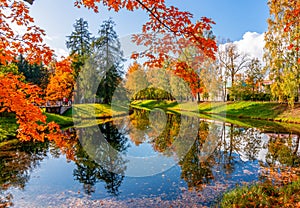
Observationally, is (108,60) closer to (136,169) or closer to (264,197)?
(136,169)

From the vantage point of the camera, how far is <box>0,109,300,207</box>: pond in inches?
260

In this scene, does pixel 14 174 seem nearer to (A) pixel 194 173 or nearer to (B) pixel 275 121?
(A) pixel 194 173

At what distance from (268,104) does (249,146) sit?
17.0 metres

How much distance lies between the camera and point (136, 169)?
9.37m

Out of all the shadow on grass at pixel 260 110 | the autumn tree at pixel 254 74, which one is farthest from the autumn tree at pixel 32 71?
the autumn tree at pixel 254 74

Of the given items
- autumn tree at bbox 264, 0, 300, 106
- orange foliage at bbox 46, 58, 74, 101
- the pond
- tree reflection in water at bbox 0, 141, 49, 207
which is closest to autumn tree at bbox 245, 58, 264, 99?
autumn tree at bbox 264, 0, 300, 106

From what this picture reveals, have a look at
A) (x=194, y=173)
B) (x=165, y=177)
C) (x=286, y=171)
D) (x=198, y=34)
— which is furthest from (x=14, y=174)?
(x=286, y=171)

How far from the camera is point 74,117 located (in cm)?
2588

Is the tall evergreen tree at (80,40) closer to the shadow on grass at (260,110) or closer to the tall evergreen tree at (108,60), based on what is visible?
the tall evergreen tree at (108,60)

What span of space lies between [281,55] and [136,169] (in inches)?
759

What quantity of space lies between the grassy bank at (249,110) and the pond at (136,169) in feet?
27.8

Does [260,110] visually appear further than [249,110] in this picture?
No

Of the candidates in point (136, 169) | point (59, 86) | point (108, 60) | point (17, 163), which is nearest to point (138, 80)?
point (108, 60)

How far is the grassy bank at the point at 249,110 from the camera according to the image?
2239cm
